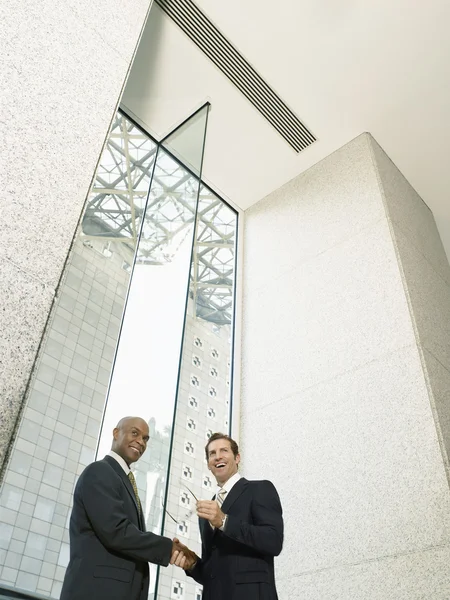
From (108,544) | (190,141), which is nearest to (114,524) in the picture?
(108,544)

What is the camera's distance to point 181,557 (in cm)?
220

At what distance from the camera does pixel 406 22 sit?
467 cm

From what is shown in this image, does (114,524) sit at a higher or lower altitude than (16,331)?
lower

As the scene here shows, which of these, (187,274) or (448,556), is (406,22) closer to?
(187,274)

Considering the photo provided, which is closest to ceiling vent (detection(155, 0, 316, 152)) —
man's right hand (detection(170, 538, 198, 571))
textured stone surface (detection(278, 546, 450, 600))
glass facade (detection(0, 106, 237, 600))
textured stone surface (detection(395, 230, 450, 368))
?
glass facade (detection(0, 106, 237, 600))

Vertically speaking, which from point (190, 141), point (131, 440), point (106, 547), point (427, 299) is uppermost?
point (190, 141)

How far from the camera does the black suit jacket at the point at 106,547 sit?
74.7 inches

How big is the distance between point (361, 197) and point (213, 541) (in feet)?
12.2

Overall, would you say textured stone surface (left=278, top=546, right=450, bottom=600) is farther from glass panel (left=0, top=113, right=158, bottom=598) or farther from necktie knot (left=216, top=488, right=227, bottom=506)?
glass panel (left=0, top=113, right=158, bottom=598)

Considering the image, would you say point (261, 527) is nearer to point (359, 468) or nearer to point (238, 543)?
point (238, 543)

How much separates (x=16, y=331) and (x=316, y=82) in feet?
14.3

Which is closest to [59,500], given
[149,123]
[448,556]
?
[149,123]

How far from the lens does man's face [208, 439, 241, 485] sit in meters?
2.56

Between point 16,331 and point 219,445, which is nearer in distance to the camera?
point 16,331
